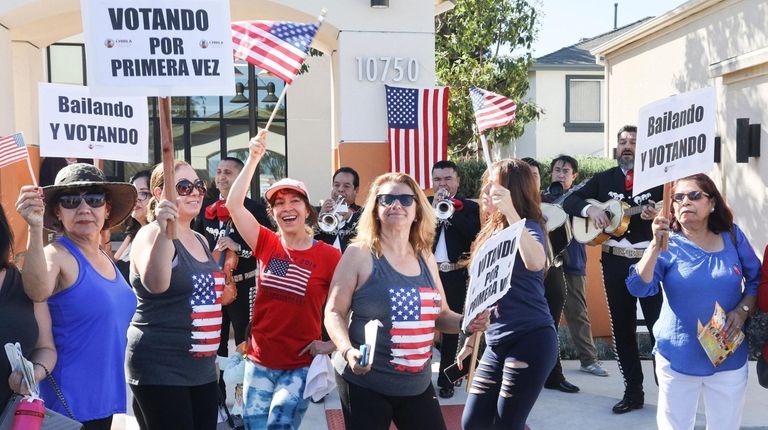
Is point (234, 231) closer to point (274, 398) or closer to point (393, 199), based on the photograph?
point (274, 398)

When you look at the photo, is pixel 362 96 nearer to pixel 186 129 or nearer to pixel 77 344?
pixel 77 344

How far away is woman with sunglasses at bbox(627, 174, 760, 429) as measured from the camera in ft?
14.9

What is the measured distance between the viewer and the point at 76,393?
3.63 meters

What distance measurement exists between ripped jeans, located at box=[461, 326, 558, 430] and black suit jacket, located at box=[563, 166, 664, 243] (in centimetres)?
229

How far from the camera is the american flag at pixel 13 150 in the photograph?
19.3 ft

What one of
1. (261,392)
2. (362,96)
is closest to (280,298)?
(261,392)

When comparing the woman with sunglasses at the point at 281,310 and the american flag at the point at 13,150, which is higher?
the american flag at the point at 13,150

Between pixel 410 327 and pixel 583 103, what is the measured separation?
25.8 m

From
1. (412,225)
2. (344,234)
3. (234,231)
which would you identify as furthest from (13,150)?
(412,225)

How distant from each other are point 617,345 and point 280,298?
3.11 metres

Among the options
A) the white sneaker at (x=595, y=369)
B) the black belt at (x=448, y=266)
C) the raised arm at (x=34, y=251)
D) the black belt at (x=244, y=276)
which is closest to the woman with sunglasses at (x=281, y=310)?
the raised arm at (x=34, y=251)

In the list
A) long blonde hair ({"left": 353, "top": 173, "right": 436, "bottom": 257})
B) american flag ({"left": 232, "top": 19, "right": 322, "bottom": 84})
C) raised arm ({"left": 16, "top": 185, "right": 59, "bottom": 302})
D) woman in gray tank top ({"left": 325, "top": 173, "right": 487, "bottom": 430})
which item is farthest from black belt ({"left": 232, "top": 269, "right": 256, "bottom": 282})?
raised arm ({"left": 16, "top": 185, "right": 59, "bottom": 302})

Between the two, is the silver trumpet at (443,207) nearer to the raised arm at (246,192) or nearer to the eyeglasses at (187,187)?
the raised arm at (246,192)

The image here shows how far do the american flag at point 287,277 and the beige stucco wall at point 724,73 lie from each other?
653 cm
